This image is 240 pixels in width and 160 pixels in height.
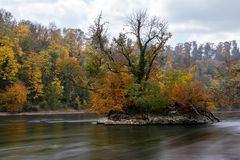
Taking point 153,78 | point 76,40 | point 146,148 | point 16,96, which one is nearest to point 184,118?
point 153,78

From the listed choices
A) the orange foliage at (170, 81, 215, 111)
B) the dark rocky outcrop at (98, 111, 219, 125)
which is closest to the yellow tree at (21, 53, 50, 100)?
the dark rocky outcrop at (98, 111, 219, 125)

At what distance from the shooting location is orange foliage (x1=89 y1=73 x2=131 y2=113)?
5403 cm

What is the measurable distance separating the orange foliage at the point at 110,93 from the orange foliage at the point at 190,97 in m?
7.24

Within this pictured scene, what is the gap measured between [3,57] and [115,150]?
8237 centimetres

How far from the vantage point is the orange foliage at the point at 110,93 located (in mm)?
54031

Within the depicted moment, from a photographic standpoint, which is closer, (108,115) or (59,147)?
(59,147)

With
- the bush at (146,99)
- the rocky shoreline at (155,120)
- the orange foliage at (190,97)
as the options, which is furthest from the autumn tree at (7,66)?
the orange foliage at (190,97)

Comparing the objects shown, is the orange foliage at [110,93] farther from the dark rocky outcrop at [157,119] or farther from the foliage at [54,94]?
the foliage at [54,94]

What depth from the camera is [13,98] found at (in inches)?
3861

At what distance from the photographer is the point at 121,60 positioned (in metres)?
58.1

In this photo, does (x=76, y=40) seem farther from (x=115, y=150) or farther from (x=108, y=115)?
(x=115, y=150)

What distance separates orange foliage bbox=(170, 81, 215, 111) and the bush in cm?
171

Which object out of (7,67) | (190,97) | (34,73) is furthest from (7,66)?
(190,97)

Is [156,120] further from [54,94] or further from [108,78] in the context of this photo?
[54,94]
